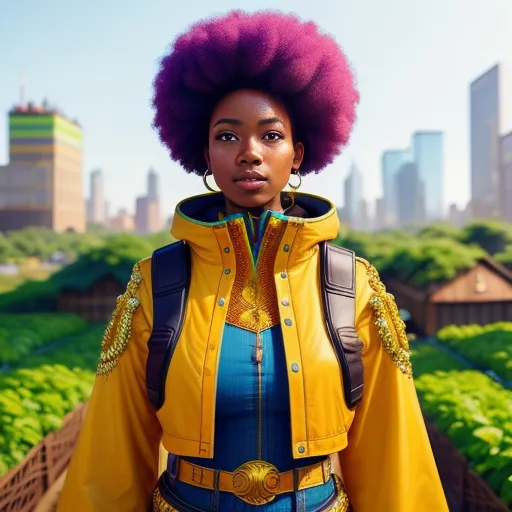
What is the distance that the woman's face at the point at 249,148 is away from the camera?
2230 millimetres

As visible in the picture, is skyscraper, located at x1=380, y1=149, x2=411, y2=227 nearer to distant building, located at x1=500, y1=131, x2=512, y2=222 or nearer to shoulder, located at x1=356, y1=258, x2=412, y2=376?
distant building, located at x1=500, y1=131, x2=512, y2=222

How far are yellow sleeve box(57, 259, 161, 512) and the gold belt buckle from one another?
1.53 ft

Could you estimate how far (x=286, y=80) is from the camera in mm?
2326

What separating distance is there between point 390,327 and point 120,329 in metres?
1.11

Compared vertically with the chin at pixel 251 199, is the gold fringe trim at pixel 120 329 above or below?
below

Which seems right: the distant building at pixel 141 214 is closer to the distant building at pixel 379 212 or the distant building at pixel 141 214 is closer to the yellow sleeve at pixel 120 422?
the distant building at pixel 379 212

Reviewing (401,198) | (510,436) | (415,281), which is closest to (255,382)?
(510,436)

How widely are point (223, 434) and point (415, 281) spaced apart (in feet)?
62.1

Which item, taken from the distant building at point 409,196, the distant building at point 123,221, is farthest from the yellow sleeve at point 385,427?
the distant building at point 409,196

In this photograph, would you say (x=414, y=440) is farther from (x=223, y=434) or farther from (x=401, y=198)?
(x=401, y=198)

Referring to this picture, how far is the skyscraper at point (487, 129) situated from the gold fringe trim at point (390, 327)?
60.1 meters

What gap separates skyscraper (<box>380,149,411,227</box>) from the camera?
332ft

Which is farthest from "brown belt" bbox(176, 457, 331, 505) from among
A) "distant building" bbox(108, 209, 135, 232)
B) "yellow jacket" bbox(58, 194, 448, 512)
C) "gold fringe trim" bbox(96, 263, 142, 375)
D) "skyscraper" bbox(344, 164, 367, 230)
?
"skyscraper" bbox(344, 164, 367, 230)

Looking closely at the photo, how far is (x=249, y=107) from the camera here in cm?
227
